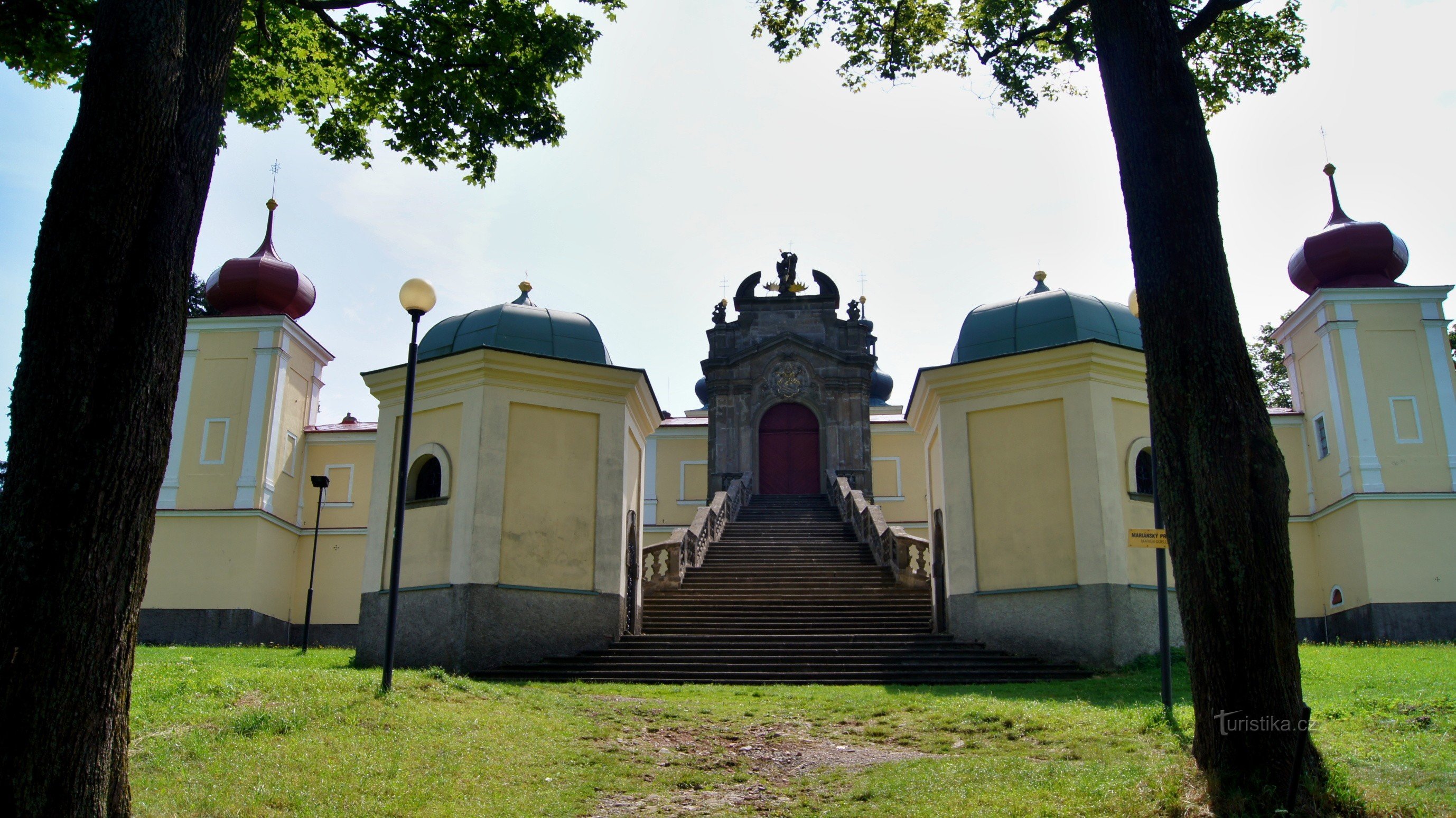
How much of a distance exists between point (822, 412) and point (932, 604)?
1649 cm

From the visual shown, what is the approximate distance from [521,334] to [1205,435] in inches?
498

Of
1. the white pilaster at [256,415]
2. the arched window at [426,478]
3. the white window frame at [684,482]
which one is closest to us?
the arched window at [426,478]

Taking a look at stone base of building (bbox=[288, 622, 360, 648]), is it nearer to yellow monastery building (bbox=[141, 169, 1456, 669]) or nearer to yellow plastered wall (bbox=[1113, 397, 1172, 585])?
yellow monastery building (bbox=[141, 169, 1456, 669])

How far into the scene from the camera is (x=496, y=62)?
34.1 feet

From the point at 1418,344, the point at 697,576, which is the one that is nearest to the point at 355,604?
the point at 697,576

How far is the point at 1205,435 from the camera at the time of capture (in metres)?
6.87

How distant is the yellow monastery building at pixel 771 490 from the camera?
16.2 meters

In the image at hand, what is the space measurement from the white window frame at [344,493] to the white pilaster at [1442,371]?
1070 inches

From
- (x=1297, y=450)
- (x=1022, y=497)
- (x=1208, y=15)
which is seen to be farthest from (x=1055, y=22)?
(x=1297, y=450)

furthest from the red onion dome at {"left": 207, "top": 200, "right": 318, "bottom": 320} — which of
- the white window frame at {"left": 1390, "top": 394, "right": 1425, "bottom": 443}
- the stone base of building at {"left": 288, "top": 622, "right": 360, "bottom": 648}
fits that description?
the white window frame at {"left": 1390, "top": 394, "right": 1425, "bottom": 443}

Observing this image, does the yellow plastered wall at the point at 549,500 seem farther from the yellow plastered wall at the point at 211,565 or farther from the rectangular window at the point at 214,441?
the rectangular window at the point at 214,441

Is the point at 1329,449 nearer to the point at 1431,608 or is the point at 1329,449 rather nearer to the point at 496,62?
the point at 1431,608

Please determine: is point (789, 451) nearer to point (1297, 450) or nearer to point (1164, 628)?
point (1297, 450)
